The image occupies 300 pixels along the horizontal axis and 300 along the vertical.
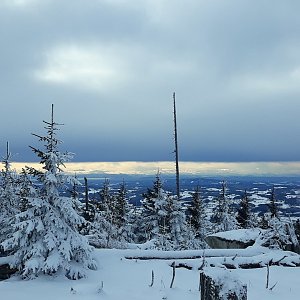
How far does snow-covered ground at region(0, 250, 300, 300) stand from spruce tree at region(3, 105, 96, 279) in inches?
20.8

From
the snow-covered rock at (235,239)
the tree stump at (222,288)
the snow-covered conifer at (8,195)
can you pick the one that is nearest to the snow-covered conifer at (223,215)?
the snow-covered rock at (235,239)

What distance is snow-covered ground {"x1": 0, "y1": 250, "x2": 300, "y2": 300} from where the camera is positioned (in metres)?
10.8

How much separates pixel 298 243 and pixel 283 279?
6.41m

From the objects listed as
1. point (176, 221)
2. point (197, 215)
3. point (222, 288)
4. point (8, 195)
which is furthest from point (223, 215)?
point (222, 288)

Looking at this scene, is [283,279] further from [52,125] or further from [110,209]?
[110,209]

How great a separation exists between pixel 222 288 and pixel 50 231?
10.9 metres

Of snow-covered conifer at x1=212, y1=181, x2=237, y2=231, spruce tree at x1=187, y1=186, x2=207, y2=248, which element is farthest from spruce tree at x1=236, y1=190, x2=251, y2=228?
spruce tree at x1=187, y1=186, x2=207, y2=248

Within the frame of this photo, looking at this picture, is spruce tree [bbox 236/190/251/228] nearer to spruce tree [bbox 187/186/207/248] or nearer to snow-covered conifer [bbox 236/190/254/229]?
snow-covered conifer [bbox 236/190/254/229]

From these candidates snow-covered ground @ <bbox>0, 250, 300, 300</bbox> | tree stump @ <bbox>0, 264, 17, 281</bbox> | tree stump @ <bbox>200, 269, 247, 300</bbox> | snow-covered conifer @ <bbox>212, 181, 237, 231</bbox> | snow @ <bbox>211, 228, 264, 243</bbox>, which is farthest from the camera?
snow-covered conifer @ <bbox>212, 181, 237, 231</bbox>

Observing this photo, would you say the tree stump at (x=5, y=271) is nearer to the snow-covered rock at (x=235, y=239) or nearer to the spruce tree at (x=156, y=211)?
the snow-covered rock at (x=235, y=239)

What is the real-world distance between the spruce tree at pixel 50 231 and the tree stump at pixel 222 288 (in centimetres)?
1020

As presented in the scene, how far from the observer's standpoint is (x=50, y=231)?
12984 mm

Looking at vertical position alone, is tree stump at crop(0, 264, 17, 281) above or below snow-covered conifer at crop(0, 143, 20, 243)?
below

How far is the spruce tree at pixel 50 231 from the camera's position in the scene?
12586 mm
